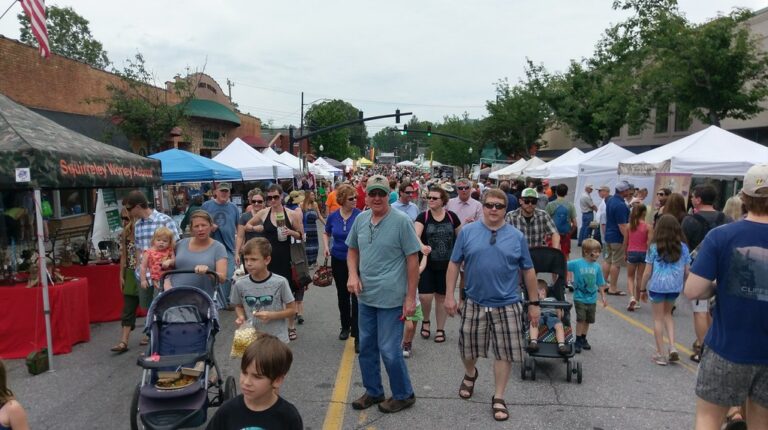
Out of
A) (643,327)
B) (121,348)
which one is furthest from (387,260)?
(643,327)

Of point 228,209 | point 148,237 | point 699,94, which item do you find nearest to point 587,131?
point 699,94

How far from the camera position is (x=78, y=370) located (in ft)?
19.2

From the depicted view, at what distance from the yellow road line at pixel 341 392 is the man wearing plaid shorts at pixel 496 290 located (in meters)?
1.16

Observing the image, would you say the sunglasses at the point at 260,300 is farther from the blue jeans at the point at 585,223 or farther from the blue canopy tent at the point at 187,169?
the blue jeans at the point at 585,223

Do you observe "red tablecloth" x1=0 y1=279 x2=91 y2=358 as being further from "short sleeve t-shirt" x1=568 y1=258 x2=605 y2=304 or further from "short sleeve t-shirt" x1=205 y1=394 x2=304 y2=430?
"short sleeve t-shirt" x1=568 y1=258 x2=605 y2=304

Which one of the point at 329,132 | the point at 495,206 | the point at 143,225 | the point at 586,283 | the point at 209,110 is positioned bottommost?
the point at 586,283

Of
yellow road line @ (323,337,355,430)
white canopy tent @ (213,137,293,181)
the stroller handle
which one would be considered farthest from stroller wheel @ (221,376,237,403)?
white canopy tent @ (213,137,293,181)

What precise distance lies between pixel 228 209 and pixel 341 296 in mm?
2565

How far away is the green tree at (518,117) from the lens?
36.2 metres

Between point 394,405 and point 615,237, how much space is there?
21.5ft

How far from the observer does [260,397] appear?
261 centimetres

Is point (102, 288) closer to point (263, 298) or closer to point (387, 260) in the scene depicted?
point (263, 298)

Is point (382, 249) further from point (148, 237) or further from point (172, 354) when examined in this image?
point (148, 237)

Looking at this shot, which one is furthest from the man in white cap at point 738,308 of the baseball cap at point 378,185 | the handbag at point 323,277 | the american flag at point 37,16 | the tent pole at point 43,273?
the american flag at point 37,16
